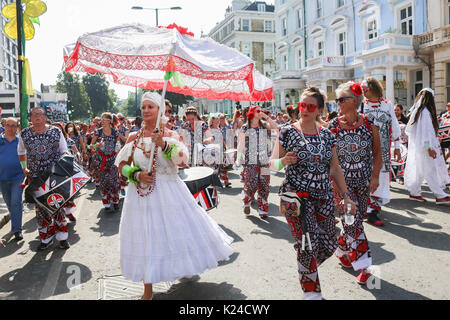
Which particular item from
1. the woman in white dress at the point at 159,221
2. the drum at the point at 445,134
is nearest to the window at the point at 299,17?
the drum at the point at 445,134

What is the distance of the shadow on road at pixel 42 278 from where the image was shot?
4.45 m

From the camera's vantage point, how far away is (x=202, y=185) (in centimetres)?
519

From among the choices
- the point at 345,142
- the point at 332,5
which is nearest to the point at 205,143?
the point at 345,142

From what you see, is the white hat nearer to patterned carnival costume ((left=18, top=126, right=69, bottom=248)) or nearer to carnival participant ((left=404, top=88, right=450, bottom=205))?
patterned carnival costume ((left=18, top=126, right=69, bottom=248))

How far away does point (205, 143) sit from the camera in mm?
9031

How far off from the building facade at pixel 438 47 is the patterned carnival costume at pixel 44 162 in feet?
65.4

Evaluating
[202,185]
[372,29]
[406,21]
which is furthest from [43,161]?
[372,29]

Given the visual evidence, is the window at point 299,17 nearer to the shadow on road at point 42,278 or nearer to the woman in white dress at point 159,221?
the shadow on road at point 42,278

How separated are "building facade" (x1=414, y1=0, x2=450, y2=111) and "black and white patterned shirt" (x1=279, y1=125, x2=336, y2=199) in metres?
19.7

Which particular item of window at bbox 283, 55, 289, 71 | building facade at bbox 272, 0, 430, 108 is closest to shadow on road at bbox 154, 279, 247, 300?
building facade at bbox 272, 0, 430, 108

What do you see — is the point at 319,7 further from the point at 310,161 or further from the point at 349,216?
the point at 310,161

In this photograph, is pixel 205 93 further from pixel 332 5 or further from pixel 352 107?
pixel 332 5

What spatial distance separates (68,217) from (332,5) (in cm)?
2824
